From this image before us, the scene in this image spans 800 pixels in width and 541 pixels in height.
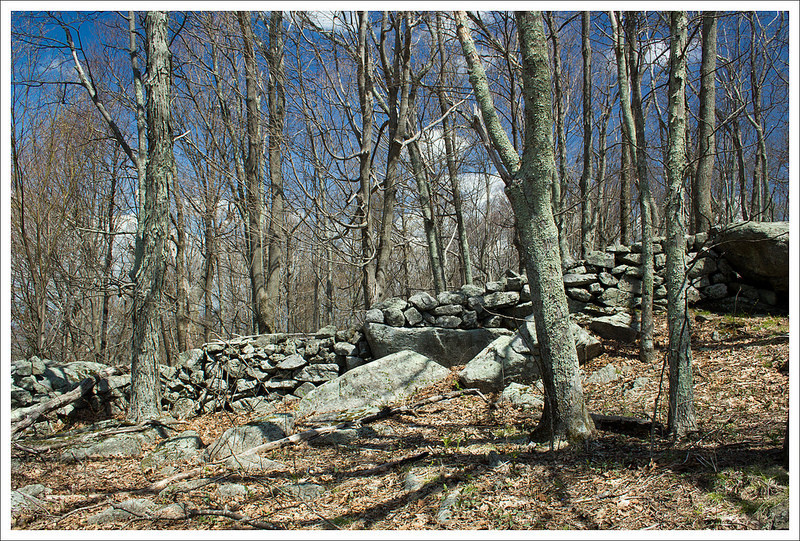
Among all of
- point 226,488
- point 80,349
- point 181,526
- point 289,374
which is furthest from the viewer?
point 80,349

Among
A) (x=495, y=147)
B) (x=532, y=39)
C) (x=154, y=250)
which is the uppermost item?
(x=532, y=39)

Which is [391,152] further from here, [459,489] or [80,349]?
[80,349]

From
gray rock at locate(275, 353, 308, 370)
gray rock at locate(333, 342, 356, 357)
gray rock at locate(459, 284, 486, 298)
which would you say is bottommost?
gray rock at locate(275, 353, 308, 370)

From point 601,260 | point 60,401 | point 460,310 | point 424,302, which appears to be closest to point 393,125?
point 424,302

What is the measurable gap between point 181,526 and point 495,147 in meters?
3.43

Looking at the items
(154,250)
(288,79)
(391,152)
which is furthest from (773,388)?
(288,79)

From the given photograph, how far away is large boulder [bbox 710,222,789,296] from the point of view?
6.55 meters

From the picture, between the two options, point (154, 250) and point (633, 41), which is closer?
point (633, 41)

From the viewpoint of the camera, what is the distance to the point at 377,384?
6.20 m

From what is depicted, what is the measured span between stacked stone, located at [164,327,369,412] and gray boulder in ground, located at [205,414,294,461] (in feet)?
7.42

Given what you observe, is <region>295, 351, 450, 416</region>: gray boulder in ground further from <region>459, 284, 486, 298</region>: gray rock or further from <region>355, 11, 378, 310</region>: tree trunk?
<region>355, 11, 378, 310</region>: tree trunk

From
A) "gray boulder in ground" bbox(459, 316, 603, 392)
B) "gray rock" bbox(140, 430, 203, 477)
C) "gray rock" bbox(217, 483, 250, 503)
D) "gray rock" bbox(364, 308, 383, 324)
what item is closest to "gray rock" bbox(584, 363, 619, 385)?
"gray boulder in ground" bbox(459, 316, 603, 392)

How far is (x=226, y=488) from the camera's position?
338 centimetres

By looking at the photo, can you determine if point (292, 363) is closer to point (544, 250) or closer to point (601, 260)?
point (544, 250)
